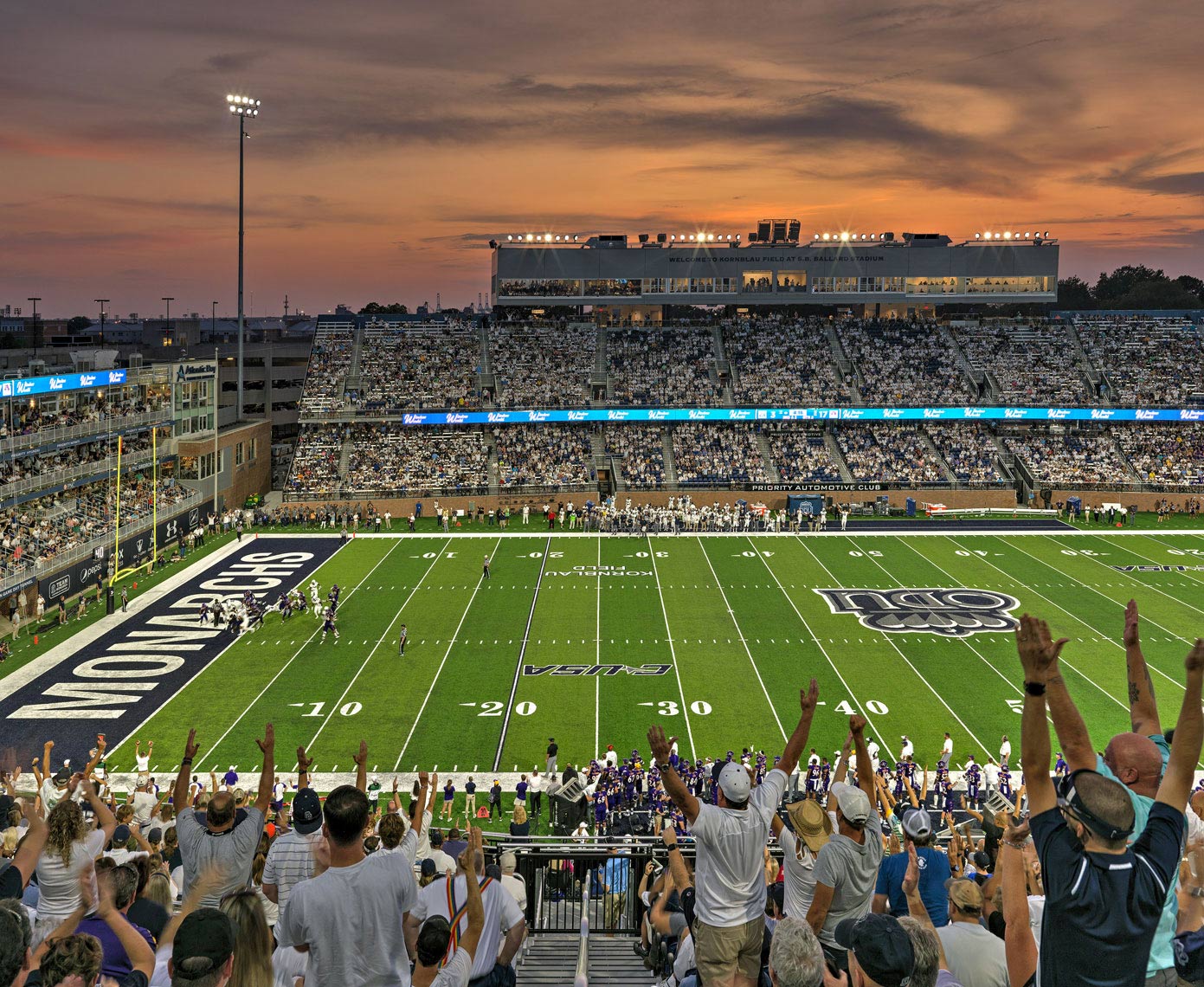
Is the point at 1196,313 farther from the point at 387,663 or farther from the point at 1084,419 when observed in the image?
the point at 387,663

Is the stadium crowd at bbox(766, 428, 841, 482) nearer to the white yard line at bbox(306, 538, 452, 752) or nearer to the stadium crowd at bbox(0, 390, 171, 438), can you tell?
the white yard line at bbox(306, 538, 452, 752)

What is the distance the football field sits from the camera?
22812 millimetres

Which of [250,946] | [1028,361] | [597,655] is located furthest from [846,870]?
[1028,361]

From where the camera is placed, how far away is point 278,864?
6246 millimetres

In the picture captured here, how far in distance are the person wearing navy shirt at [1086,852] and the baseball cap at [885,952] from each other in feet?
1.55

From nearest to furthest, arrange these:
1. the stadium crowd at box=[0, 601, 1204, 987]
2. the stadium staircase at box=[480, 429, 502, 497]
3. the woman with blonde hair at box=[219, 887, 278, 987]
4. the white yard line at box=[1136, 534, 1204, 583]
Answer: the stadium crowd at box=[0, 601, 1204, 987]
the woman with blonde hair at box=[219, 887, 278, 987]
the white yard line at box=[1136, 534, 1204, 583]
the stadium staircase at box=[480, 429, 502, 497]

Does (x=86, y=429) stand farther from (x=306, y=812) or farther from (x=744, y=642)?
(x=306, y=812)

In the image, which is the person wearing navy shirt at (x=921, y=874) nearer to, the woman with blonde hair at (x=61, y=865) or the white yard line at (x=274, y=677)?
the woman with blonde hair at (x=61, y=865)

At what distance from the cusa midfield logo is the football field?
0.35 feet

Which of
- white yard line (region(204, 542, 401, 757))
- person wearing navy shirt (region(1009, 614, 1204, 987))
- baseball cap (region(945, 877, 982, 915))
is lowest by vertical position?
white yard line (region(204, 542, 401, 757))

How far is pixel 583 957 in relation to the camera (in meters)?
6.81

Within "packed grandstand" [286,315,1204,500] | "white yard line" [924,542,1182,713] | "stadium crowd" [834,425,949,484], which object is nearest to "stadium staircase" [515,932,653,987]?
"white yard line" [924,542,1182,713]

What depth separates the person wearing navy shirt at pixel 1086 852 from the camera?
355 centimetres

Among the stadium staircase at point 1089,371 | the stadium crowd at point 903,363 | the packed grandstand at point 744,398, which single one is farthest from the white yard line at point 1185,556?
the stadium staircase at point 1089,371
